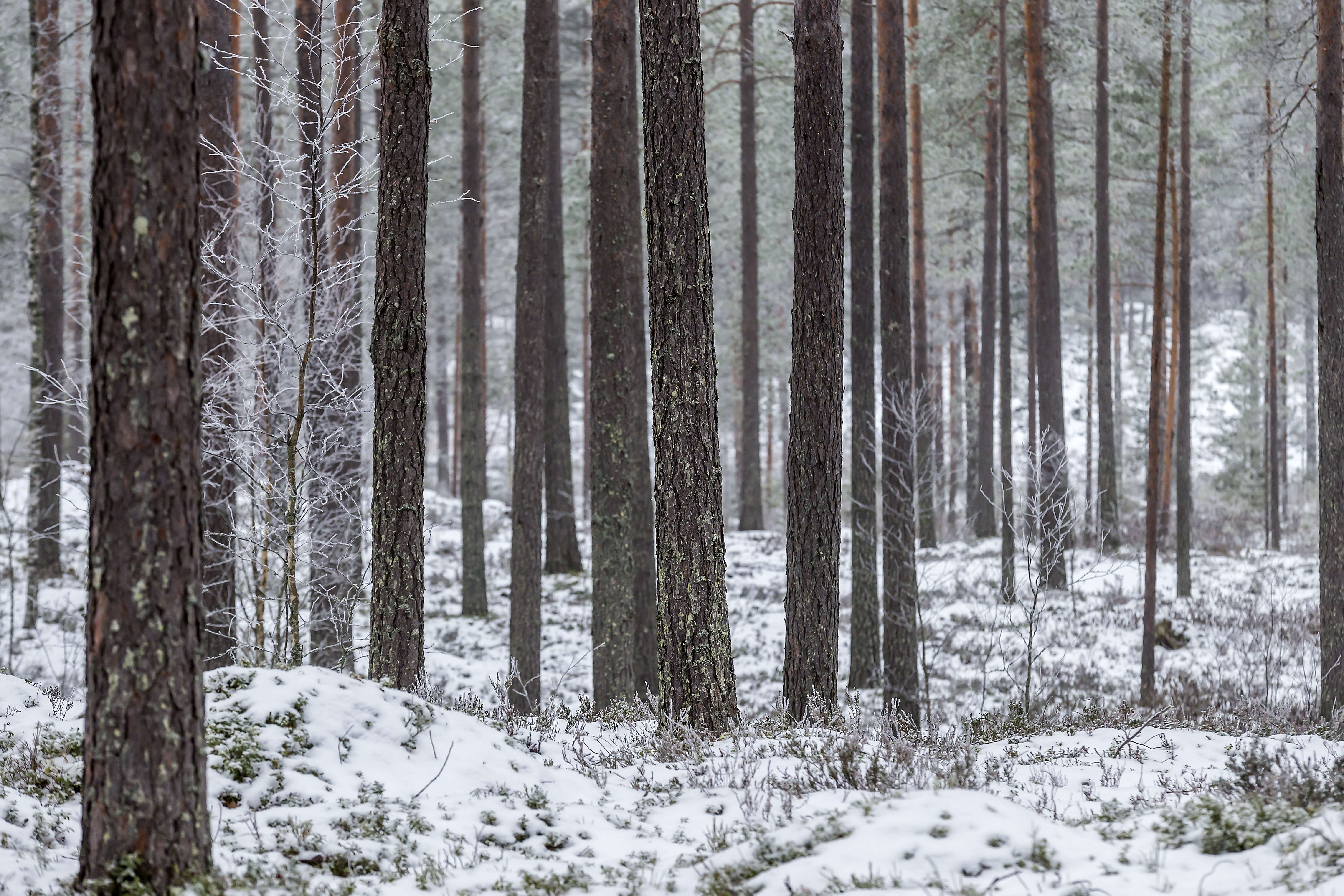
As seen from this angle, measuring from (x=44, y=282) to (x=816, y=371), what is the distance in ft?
47.6

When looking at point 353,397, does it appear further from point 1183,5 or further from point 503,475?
point 503,475

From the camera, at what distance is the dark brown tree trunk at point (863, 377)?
11.7 metres

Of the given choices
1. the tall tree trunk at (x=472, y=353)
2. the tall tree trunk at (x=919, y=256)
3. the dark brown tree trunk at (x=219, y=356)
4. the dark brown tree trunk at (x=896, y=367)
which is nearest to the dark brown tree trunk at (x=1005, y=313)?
the tall tree trunk at (x=919, y=256)

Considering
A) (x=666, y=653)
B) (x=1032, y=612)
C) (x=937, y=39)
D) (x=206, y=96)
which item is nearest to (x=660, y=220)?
(x=666, y=653)

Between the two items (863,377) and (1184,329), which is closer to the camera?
(863,377)

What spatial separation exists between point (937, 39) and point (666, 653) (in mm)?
14770

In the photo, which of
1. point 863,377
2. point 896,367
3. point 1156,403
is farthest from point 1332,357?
point 863,377

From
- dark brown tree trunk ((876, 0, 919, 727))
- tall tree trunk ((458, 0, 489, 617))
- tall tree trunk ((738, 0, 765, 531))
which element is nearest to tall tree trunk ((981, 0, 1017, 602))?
dark brown tree trunk ((876, 0, 919, 727))

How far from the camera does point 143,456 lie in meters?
3.19

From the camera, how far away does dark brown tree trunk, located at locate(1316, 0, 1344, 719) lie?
939 centimetres

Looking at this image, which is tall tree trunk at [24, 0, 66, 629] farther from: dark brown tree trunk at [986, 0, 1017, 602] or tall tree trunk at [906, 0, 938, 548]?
dark brown tree trunk at [986, 0, 1017, 602]

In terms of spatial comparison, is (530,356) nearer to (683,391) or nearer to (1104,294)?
(683,391)

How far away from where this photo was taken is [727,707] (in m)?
6.23

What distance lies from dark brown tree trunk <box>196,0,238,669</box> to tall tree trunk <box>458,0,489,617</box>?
184 inches
